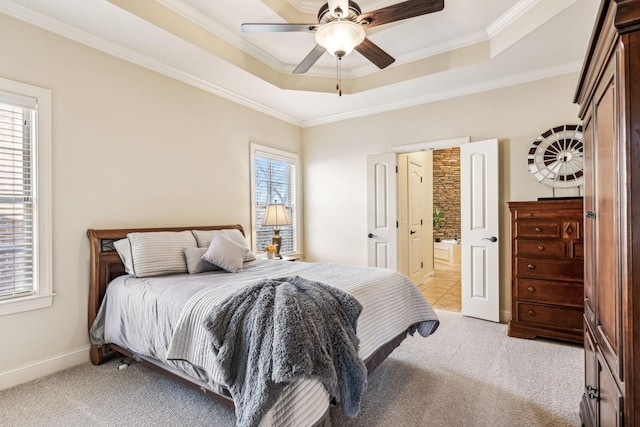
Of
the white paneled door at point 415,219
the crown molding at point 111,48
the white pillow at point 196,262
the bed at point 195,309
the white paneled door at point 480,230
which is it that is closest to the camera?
the bed at point 195,309

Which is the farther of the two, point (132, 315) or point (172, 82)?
point (172, 82)

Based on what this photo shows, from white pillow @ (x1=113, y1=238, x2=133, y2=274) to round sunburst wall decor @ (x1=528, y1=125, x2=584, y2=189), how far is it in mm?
4153

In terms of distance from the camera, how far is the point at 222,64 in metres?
3.24

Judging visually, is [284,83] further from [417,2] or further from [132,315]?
[132,315]

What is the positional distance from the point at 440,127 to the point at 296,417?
12.6 ft

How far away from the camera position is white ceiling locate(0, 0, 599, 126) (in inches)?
99.7

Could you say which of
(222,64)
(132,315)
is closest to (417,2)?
(222,64)

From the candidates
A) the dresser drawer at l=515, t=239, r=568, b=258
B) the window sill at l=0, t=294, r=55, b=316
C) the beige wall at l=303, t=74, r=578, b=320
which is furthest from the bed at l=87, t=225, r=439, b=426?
the beige wall at l=303, t=74, r=578, b=320

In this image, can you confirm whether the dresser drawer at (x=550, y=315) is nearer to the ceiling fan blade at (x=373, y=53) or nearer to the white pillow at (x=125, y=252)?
the ceiling fan blade at (x=373, y=53)

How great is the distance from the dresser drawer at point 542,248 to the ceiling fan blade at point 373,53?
2.26 metres

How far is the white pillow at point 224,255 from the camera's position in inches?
111

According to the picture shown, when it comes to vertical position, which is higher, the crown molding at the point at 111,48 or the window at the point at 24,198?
the crown molding at the point at 111,48

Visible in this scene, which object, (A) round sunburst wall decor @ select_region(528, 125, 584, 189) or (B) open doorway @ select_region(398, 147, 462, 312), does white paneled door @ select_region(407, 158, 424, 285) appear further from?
(A) round sunburst wall decor @ select_region(528, 125, 584, 189)

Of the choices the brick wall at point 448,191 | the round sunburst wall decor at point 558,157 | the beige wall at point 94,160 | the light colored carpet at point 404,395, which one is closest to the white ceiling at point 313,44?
the beige wall at point 94,160
